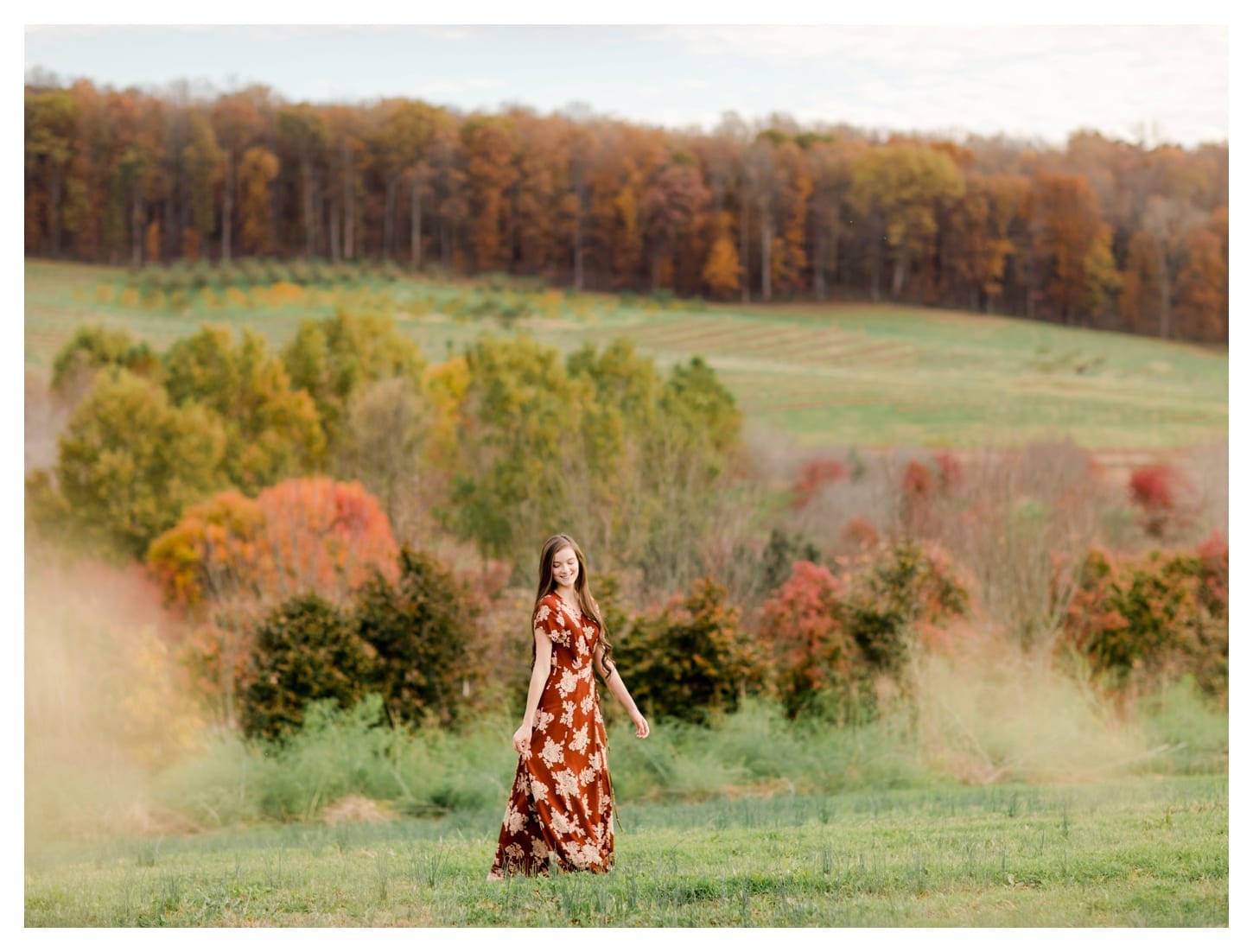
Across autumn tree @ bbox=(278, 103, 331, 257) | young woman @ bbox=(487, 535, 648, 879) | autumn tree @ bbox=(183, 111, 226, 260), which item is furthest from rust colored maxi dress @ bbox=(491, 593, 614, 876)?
autumn tree @ bbox=(183, 111, 226, 260)

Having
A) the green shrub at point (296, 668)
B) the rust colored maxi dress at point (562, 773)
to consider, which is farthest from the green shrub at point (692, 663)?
the rust colored maxi dress at point (562, 773)

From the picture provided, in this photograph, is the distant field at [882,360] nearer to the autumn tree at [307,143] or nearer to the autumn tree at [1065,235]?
the autumn tree at [1065,235]

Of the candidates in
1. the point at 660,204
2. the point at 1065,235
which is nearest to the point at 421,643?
the point at 660,204

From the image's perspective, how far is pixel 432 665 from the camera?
13.1m

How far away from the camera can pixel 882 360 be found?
86.8 feet

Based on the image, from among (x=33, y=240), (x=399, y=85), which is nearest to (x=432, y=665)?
(x=399, y=85)

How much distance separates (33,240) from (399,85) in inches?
274

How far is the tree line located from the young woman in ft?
61.2

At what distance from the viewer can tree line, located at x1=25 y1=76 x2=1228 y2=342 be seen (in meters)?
24.5

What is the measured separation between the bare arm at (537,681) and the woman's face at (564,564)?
25cm

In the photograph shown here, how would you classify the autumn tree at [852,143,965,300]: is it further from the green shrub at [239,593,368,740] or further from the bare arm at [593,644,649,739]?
the bare arm at [593,644,649,739]

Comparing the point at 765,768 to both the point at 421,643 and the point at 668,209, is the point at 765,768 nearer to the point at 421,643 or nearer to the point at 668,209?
the point at 421,643

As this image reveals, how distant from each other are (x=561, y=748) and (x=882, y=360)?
68.5 ft

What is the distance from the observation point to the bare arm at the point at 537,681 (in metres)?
6.36
